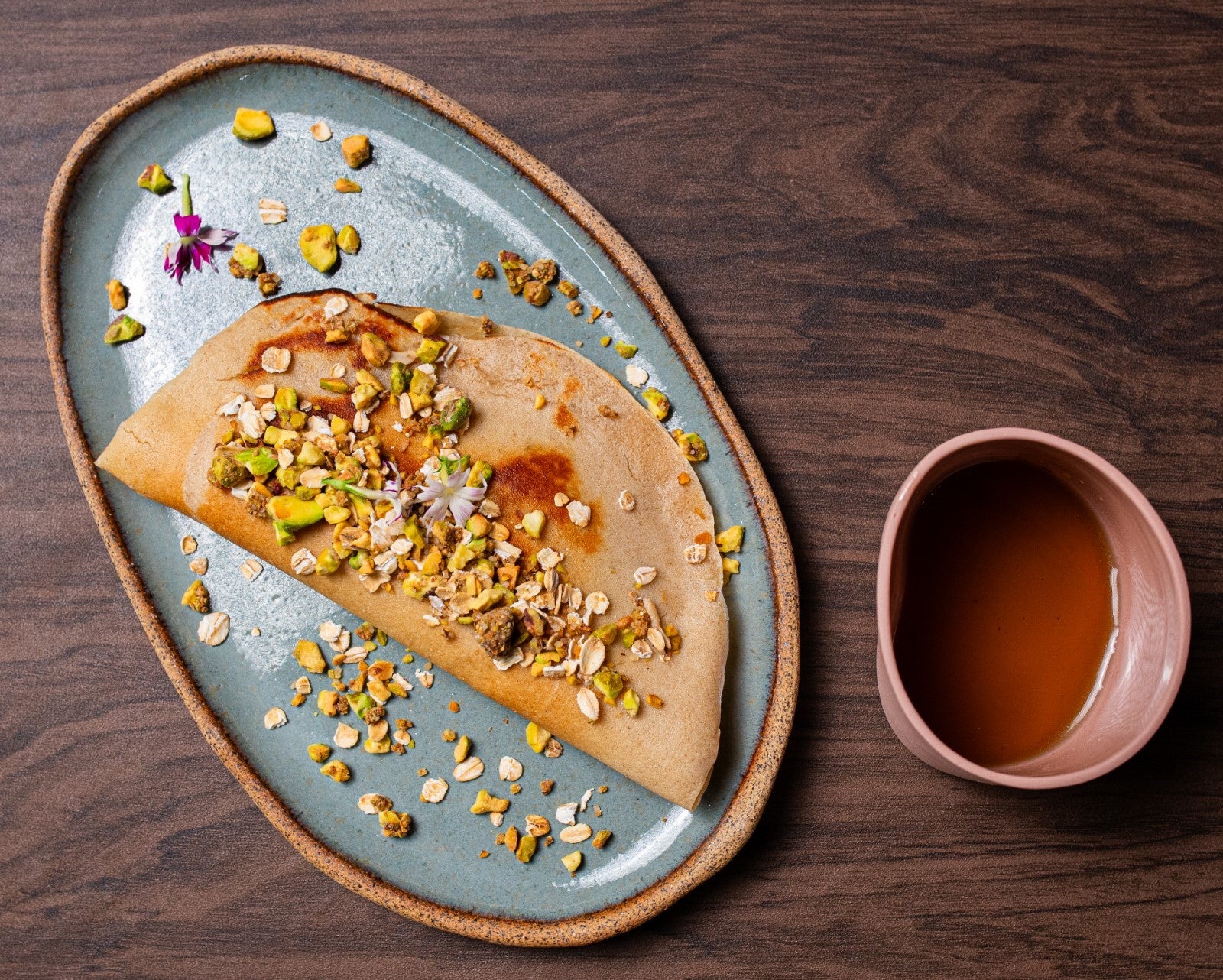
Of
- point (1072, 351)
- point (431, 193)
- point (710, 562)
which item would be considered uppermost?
point (431, 193)

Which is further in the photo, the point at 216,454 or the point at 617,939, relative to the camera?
the point at 617,939

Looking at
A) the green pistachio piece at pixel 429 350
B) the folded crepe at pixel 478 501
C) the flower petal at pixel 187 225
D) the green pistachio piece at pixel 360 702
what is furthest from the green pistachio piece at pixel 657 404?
the flower petal at pixel 187 225

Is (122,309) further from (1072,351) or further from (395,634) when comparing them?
(1072,351)

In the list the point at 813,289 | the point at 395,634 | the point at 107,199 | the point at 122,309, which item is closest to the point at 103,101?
the point at 107,199

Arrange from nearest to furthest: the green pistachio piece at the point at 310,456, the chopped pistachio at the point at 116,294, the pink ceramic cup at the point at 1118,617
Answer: the pink ceramic cup at the point at 1118,617 → the green pistachio piece at the point at 310,456 → the chopped pistachio at the point at 116,294

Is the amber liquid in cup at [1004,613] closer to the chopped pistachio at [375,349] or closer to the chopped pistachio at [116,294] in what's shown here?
the chopped pistachio at [375,349]
